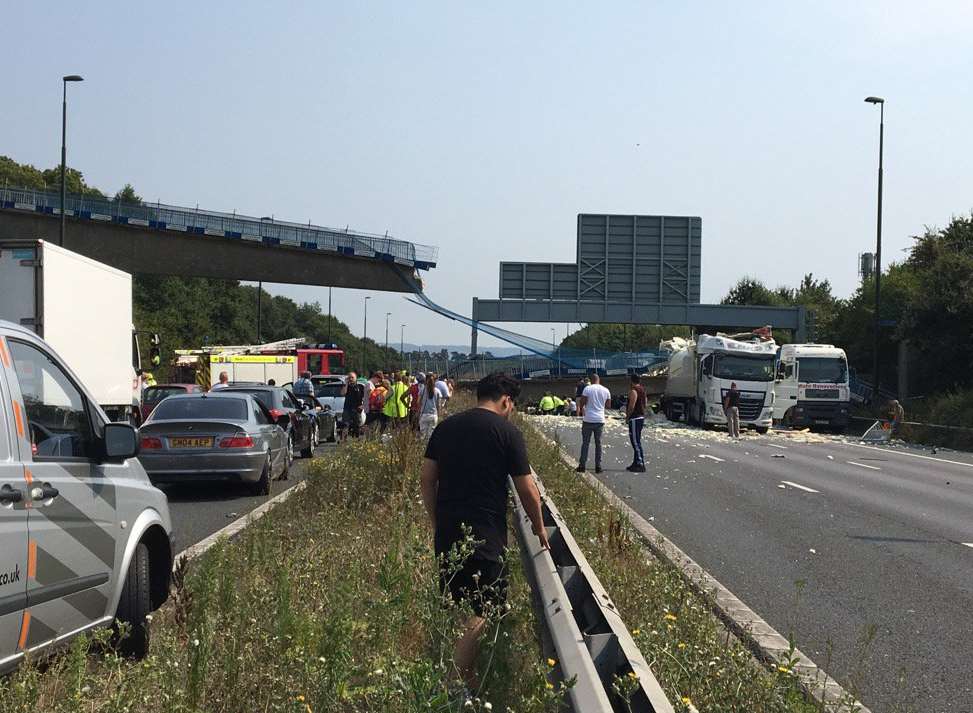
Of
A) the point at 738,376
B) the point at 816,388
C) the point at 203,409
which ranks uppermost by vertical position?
the point at 203,409

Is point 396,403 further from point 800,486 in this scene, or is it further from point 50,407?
point 50,407

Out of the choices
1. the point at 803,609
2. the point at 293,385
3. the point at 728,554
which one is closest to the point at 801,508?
the point at 728,554

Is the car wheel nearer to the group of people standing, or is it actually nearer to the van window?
the group of people standing

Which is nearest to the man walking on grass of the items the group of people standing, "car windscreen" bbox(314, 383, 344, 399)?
the group of people standing

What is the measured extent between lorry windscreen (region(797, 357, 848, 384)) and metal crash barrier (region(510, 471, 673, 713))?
3902 centimetres

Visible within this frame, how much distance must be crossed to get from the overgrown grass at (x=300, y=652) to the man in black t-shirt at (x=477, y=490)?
0.18 m

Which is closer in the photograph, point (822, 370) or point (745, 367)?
point (745, 367)

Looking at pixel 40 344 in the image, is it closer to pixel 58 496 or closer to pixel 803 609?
pixel 58 496

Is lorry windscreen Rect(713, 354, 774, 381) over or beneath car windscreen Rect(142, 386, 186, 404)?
over

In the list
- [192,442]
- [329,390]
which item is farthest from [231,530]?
[329,390]

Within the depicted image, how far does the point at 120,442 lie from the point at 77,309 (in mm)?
11422

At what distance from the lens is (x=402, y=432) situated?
14.5 meters

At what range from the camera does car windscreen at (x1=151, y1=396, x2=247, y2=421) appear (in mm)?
16984

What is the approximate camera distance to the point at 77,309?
16828 mm
